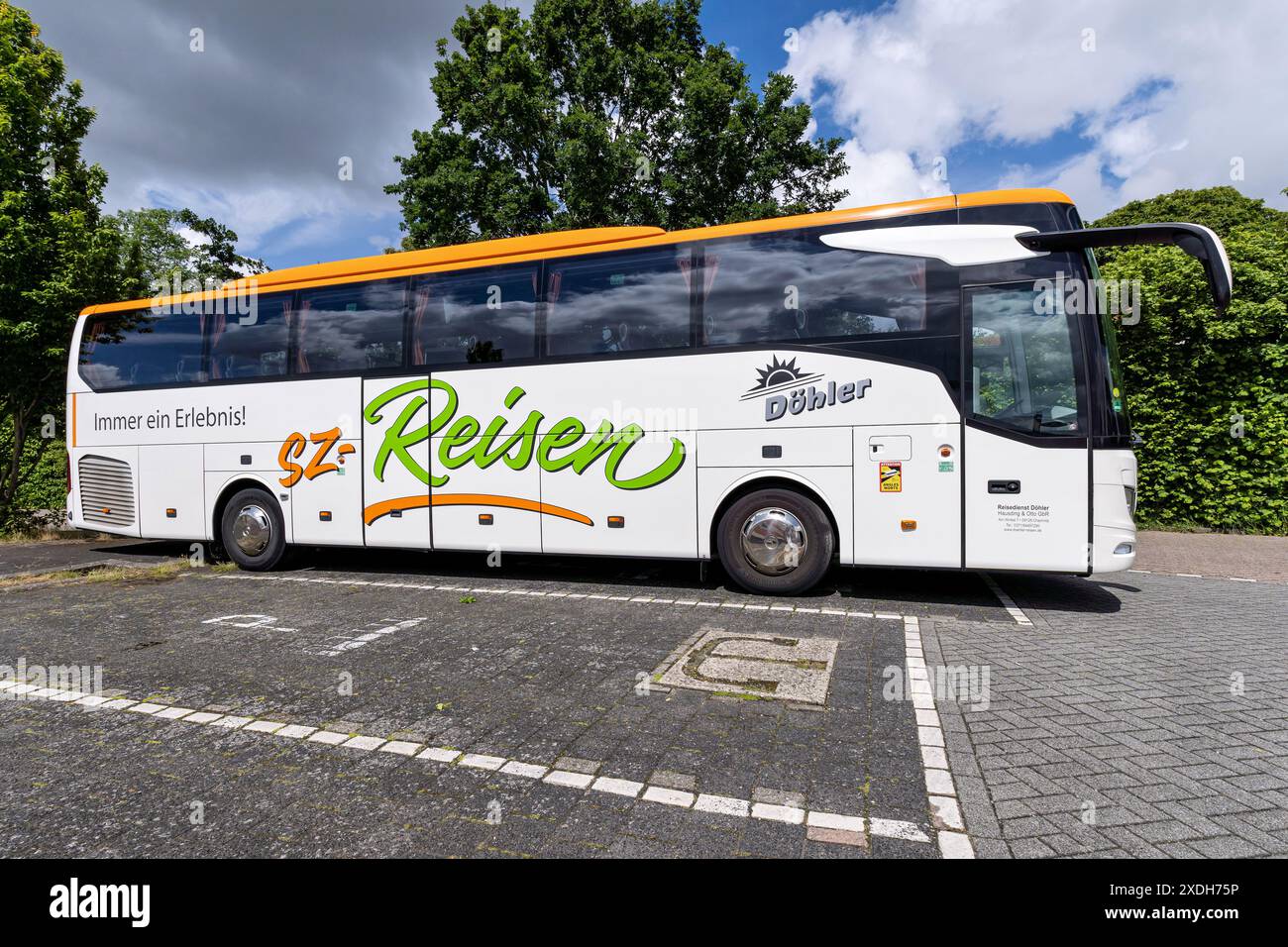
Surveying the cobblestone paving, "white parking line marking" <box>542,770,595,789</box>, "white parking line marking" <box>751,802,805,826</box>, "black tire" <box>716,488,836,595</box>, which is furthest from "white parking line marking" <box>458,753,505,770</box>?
"black tire" <box>716,488,836,595</box>

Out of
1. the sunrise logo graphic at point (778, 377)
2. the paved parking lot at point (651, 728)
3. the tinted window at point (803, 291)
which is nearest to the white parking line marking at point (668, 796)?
the paved parking lot at point (651, 728)

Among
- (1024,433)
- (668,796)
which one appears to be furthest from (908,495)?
(668,796)

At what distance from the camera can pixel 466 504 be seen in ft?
27.4

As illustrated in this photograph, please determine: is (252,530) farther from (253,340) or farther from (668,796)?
(668,796)

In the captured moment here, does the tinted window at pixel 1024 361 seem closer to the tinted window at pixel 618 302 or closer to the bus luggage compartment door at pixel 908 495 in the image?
the bus luggage compartment door at pixel 908 495

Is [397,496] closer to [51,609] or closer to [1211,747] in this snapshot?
[51,609]

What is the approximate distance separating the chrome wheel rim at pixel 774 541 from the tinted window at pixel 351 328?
489cm

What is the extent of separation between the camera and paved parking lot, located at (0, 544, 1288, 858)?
9.10 feet

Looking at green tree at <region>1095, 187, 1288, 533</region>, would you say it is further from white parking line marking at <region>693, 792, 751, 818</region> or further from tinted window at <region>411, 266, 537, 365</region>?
white parking line marking at <region>693, 792, 751, 818</region>

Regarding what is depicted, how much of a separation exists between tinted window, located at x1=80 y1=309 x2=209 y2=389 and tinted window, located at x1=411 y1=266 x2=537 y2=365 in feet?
12.1
